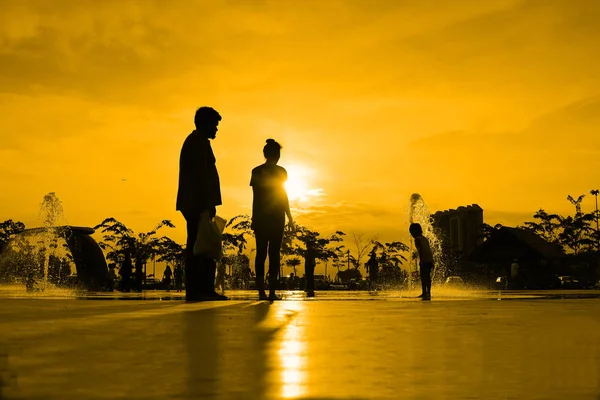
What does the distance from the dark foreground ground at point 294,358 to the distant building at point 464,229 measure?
332 feet

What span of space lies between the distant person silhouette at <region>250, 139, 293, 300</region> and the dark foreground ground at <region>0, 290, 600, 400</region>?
208 inches

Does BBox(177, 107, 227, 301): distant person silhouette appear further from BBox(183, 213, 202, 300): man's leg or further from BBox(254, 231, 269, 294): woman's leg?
BBox(254, 231, 269, 294): woman's leg

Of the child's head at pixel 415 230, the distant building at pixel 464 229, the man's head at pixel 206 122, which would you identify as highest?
the distant building at pixel 464 229

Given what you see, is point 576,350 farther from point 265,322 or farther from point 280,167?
point 280,167

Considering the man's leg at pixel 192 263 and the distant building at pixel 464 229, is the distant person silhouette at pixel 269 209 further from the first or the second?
the distant building at pixel 464 229

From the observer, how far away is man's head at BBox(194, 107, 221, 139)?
1365 cm

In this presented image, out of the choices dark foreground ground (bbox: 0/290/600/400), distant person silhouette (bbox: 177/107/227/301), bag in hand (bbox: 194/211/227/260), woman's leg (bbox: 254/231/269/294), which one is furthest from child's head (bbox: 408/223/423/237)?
dark foreground ground (bbox: 0/290/600/400)

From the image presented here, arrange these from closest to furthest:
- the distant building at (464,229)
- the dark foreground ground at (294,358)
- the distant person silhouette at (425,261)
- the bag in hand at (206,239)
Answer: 1. the dark foreground ground at (294,358)
2. the bag in hand at (206,239)
3. the distant person silhouette at (425,261)
4. the distant building at (464,229)

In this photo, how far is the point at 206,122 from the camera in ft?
44.9

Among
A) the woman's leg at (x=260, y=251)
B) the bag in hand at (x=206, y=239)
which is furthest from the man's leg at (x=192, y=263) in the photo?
the woman's leg at (x=260, y=251)

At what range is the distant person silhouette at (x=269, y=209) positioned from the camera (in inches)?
535

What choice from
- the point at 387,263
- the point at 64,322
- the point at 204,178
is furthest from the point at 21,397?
the point at 387,263

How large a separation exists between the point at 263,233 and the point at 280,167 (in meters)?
1.20

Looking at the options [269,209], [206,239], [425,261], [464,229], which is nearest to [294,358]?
[206,239]
